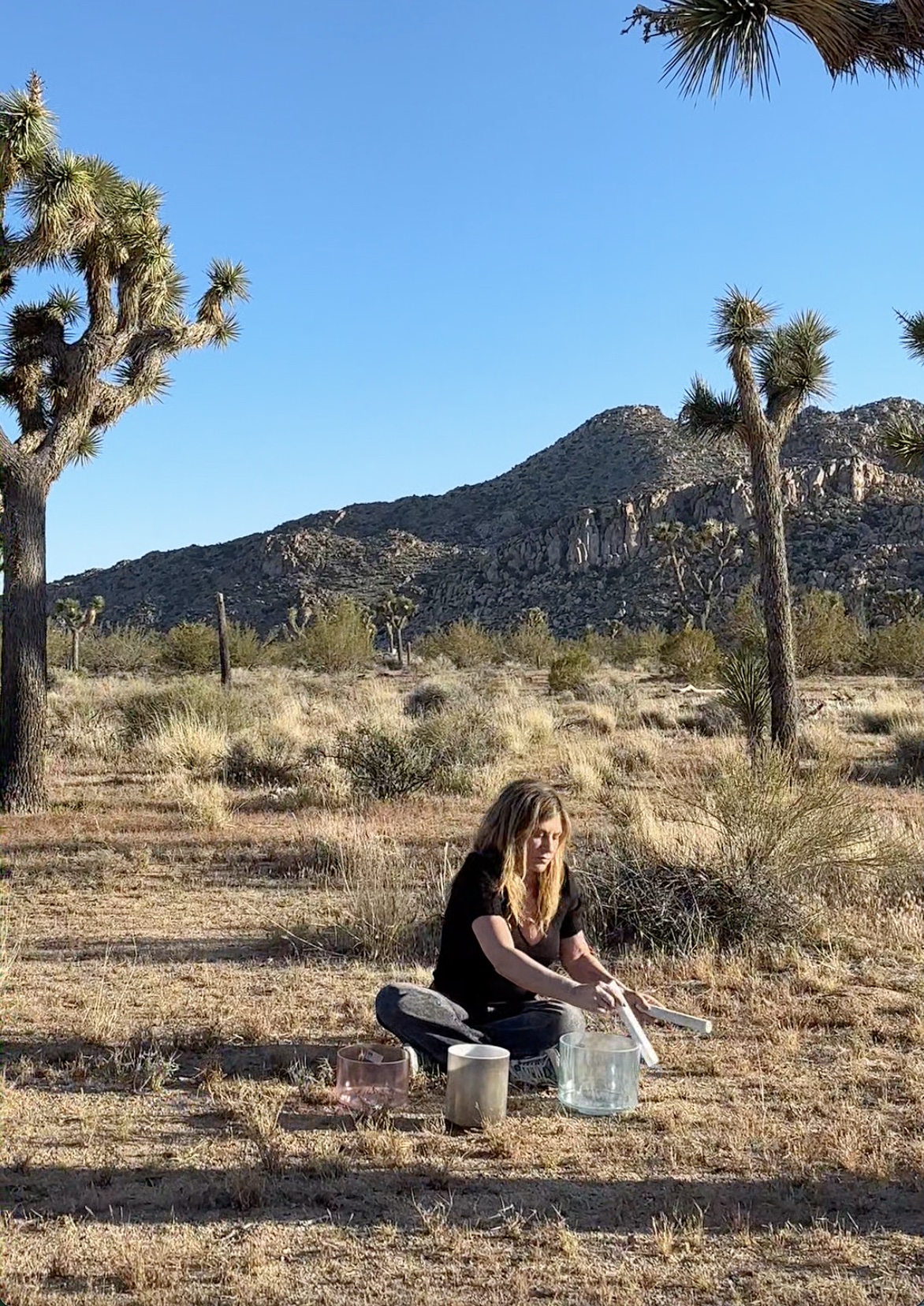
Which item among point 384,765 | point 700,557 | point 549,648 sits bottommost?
point 384,765

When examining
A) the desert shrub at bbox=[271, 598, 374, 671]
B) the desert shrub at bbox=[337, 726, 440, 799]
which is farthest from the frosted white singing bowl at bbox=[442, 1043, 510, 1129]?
the desert shrub at bbox=[271, 598, 374, 671]

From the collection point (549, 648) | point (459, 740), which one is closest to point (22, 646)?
point (459, 740)

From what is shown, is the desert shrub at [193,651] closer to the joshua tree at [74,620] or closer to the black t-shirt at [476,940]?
the joshua tree at [74,620]

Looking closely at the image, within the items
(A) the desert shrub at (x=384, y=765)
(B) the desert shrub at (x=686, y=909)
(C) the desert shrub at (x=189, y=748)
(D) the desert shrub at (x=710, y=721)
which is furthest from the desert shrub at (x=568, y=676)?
(B) the desert shrub at (x=686, y=909)

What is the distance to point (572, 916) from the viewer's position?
4.46m

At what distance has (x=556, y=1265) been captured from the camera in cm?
299

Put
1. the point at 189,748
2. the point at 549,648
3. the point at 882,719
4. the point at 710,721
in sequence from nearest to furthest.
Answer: the point at 189,748, the point at 710,721, the point at 882,719, the point at 549,648

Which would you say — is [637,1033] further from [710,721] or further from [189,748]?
[710,721]

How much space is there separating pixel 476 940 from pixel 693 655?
2423 cm

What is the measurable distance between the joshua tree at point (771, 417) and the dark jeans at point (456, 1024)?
8.85 metres

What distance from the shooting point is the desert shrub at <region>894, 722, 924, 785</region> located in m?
13.6

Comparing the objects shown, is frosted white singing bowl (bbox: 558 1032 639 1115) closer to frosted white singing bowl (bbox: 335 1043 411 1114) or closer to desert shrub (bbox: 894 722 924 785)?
frosted white singing bowl (bbox: 335 1043 411 1114)

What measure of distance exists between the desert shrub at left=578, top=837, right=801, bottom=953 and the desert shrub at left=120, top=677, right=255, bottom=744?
10018 mm

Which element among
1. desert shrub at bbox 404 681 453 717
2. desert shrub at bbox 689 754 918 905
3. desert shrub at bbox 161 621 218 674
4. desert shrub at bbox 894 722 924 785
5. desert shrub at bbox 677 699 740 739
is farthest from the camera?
desert shrub at bbox 161 621 218 674
